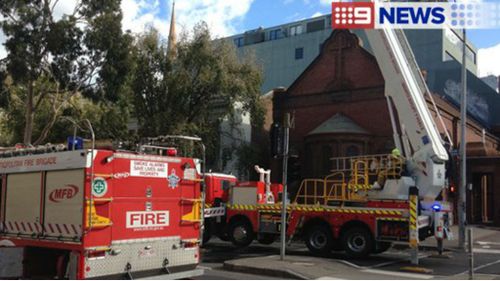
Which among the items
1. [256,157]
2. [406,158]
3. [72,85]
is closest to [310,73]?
[256,157]

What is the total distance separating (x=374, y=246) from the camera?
53.4 feet

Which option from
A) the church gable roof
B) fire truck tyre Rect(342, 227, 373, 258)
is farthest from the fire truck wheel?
the church gable roof

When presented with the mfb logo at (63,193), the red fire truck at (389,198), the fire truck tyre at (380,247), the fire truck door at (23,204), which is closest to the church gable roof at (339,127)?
the red fire truck at (389,198)

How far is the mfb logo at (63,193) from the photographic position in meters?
8.24

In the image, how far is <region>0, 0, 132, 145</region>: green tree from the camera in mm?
23172

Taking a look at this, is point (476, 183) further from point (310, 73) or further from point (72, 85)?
point (72, 85)

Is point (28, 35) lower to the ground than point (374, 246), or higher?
higher

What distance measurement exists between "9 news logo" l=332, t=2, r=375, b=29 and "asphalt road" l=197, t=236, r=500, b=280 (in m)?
7.60

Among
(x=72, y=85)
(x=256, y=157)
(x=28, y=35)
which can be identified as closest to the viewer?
(x=28, y=35)

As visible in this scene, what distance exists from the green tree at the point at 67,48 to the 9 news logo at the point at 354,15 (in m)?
9.48

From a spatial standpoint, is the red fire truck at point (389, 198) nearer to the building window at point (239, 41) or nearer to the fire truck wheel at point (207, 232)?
the fire truck wheel at point (207, 232)

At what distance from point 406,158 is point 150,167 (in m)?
10.3

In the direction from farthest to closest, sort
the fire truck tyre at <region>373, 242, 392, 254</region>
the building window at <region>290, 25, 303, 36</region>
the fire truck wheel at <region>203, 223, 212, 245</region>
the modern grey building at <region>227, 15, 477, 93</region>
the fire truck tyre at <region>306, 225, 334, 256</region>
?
the building window at <region>290, 25, 303, 36</region>, the modern grey building at <region>227, 15, 477, 93</region>, the fire truck wheel at <region>203, 223, 212, 245</region>, the fire truck tyre at <region>306, 225, 334, 256</region>, the fire truck tyre at <region>373, 242, 392, 254</region>

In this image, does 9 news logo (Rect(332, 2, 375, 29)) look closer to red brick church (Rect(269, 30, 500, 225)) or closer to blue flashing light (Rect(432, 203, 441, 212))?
blue flashing light (Rect(432, 203, 441, 212))
